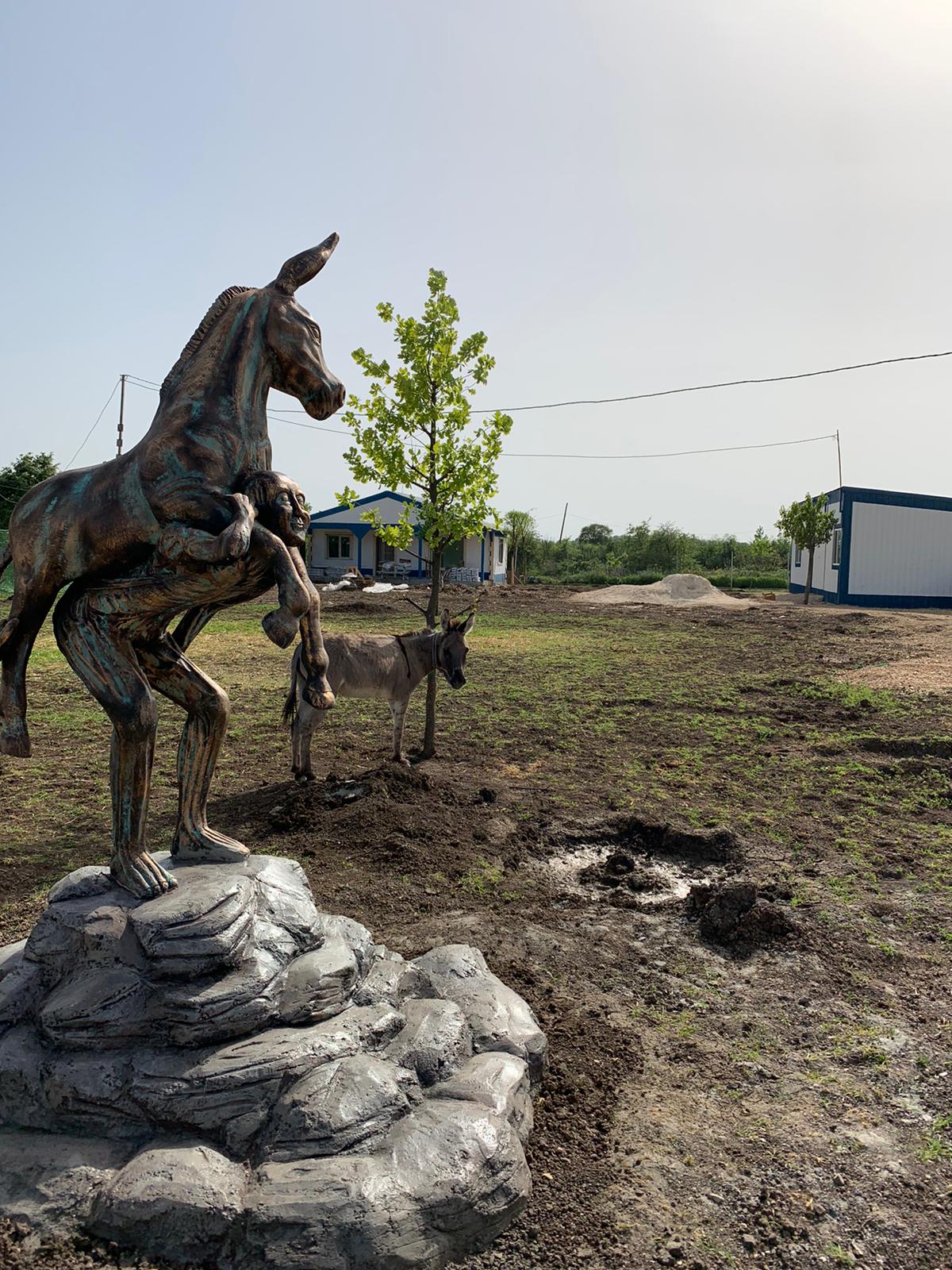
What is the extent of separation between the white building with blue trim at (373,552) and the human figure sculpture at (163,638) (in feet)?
111

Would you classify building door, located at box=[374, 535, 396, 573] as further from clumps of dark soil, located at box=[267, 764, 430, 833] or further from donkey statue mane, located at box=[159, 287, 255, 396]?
donkey statue mane, located at box=[159, 287, 255, 396]

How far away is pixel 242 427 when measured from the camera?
3752 millimetres

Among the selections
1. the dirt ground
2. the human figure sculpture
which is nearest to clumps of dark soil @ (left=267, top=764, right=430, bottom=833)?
the dirt ground

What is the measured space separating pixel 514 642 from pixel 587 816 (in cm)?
1181

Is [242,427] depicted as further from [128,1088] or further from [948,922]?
[948,922]

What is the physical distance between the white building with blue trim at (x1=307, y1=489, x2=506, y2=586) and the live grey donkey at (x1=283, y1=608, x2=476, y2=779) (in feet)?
92.8

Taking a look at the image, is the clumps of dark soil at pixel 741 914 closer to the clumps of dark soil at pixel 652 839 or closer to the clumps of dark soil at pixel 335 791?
the clumps of dark soil at pixel 652 839

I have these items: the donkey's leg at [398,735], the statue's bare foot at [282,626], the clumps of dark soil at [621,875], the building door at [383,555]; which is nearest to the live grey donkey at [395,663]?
the donkey's leg at [398,735]

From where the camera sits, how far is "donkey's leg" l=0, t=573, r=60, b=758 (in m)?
3.82

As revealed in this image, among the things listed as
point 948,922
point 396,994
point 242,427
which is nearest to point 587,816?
point 948,922

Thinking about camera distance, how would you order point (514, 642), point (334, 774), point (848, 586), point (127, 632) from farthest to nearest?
point (848, 586), point (514, 642), point (334, 774), point (127, 632)

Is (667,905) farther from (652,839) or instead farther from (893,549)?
(893,549)

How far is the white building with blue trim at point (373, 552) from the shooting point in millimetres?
38312

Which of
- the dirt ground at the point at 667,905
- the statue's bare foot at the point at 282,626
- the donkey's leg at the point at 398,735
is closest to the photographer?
the dirt ground at the point at 667,905
